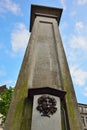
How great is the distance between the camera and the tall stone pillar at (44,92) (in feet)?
18.0

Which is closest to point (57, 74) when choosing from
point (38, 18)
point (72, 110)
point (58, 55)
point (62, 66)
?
point (62, 66)

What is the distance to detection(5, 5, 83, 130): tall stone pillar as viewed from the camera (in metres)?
5.50

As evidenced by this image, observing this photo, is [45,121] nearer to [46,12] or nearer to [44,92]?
[44,92]

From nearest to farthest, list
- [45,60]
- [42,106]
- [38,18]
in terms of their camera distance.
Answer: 1. [42,106]
2. [45,60]
3. [38,18]

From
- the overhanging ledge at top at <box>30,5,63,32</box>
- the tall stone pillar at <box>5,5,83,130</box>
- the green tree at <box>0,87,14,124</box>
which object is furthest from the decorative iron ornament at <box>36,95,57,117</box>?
the green tree at <box>0,87,14,124</box>

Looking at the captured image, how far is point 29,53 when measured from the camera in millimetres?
8258

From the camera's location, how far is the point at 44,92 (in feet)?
19.6

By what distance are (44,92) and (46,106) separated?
54cm

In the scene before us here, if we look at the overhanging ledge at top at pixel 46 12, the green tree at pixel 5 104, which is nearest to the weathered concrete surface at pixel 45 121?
the overhanging ledge at top at pixel 46 12

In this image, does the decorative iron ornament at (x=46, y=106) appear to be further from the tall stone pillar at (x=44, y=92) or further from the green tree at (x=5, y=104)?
the green tree at (x=5, y=104)

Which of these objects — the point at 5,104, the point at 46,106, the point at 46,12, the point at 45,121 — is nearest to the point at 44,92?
the point at 46,106

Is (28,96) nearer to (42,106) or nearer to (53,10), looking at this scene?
(42,106)

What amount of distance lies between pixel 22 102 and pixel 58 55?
3083 millimetres

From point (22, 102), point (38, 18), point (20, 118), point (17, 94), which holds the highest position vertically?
point (38, 18)
